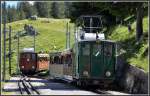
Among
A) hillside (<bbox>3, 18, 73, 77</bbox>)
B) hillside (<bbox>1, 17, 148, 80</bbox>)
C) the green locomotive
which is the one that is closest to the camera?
the green locomotive

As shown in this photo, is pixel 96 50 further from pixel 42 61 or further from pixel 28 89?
pixel 42 61

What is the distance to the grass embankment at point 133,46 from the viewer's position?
97.1 feet

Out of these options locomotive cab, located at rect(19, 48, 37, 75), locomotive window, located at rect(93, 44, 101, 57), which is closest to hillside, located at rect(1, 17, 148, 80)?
locomotive window, located at rect(93, 44, 101, 57)

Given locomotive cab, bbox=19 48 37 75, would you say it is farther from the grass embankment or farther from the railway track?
the railway track

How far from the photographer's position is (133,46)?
34250 millimetres

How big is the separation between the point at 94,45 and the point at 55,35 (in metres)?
38.6

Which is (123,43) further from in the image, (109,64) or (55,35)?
(55,35)

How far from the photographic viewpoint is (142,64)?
28266 millimetres

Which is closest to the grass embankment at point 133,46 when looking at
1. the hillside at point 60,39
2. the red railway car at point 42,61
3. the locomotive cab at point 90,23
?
the hillside at point 60,39

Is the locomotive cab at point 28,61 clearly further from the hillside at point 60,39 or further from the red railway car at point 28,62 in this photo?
the hillside at point 60,39

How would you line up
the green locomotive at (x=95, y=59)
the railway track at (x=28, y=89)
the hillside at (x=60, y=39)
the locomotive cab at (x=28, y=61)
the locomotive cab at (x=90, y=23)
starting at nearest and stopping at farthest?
1. the railway track at (x=28, y=89)
2. the green locomotive at (x=95, y=59)
3. the hillside at (x=60, y=39)
4. the locomotive cab at (x=90, y=23)
5. the locomotive cab at (x=28, y=61)

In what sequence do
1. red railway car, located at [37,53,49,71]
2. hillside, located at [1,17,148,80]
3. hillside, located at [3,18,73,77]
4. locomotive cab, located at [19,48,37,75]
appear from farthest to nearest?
hillside, located at [3,18,73,77], red railway car, located at [37,53,49,71], locomotive cab, located at [19,48,37,75], hillside, located at [1,17,148,80]

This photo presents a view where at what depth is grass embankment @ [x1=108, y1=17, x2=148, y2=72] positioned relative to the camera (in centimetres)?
2960

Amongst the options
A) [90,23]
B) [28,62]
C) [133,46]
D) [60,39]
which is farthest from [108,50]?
[60,39]
